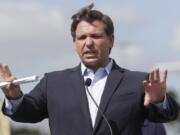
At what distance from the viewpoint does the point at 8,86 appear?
779 centimetres

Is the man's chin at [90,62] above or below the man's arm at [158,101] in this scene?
above

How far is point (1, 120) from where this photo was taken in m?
24.9

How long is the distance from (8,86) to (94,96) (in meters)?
0.70

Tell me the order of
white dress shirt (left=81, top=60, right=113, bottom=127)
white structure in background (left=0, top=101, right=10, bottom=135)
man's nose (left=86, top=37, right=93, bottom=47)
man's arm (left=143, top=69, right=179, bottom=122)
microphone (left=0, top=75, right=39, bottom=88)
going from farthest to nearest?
1. white structure in background (left=0, top=101, right=10, bottom=135)
2. white dress shirt (left=81, top=60, right=113, bottom=127)
3. man's nose (left=86, top=37, right=93, bottom=47)
4. man's arm (left=143, top=69, right=179, bottom=122)
5. microphone (left=0, top=75, right=39, bottom=88)

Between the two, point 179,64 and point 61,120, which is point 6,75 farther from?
point 179,64

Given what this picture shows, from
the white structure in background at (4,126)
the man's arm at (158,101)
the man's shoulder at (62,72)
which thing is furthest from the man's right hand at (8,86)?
the white structure in background at (4,126)

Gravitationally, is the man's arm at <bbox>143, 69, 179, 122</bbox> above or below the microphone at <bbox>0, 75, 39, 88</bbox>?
below

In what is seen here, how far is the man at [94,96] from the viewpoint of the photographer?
7.86 m

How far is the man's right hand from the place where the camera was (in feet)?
25.6

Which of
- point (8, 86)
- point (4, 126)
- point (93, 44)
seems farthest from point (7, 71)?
point (4, 126)

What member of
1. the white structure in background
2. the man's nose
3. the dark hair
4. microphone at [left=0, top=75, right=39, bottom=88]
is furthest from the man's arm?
the white structure in background

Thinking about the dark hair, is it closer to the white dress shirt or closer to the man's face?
the man's face

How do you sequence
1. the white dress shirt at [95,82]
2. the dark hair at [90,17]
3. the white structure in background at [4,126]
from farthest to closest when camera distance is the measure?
the white structure in background at [4,126]
the dark hair at [90,17]
the white dress shirt at [95,82]

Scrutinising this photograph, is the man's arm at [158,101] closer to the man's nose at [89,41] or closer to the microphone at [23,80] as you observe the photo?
the man's nose at [89,41]
